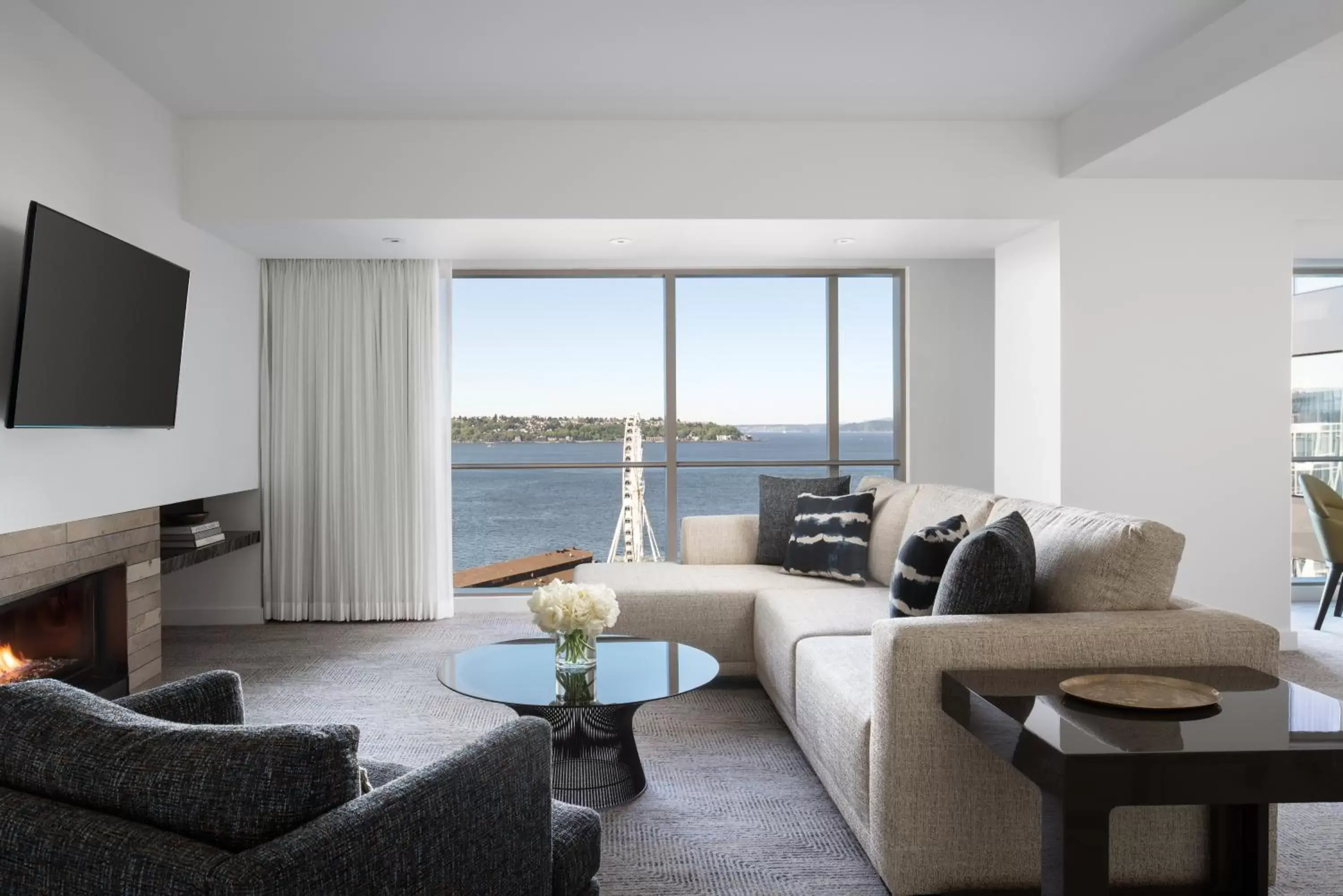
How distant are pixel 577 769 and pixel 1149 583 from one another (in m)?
1.71

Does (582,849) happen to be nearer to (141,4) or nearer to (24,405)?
(24,405)

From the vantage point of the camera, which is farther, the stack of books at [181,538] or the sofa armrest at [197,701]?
the stack of books at [181,538]

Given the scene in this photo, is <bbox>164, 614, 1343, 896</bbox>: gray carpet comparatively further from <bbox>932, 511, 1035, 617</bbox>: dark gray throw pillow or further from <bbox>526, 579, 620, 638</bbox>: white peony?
<bbox>932, 511, 1035, 617</bbox>: dark gray throw pillow

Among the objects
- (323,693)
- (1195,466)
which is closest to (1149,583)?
(1195,466)

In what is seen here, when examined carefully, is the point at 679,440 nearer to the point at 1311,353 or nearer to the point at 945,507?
the point at 1311,353

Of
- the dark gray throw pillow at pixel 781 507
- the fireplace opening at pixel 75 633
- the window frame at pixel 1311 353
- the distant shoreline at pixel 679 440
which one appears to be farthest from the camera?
the distant shoreline at pixel 679 440

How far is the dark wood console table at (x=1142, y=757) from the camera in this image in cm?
165

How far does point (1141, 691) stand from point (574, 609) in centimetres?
152

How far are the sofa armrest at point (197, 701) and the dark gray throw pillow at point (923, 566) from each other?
74.0 inches

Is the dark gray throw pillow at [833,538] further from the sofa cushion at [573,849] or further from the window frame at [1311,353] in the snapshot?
the window frame at [1311,353]

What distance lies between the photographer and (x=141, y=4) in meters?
3.45

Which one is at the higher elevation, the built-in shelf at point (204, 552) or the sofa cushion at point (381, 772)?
the built-in shelf at point (204, 552)

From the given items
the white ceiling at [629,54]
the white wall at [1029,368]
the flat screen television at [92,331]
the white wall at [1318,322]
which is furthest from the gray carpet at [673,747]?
the white ceiling at [629,54]

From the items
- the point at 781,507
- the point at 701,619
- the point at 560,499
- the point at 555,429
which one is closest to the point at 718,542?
the point at 781,507
